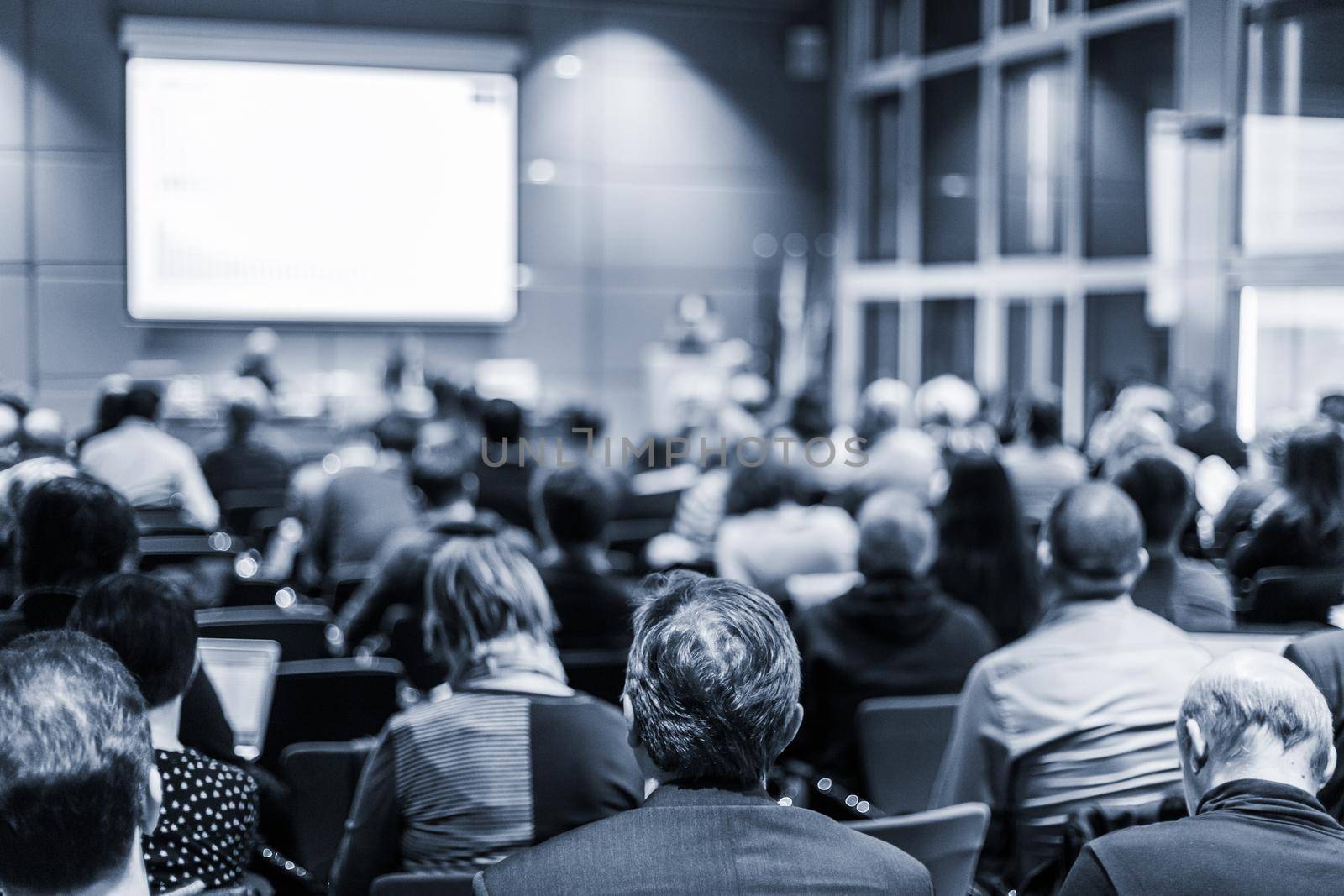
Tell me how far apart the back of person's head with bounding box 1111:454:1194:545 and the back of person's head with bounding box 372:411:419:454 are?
126 inches

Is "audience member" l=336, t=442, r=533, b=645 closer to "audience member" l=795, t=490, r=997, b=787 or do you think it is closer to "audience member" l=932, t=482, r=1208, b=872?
"audience member" l=795, t=490, r=997, b=787

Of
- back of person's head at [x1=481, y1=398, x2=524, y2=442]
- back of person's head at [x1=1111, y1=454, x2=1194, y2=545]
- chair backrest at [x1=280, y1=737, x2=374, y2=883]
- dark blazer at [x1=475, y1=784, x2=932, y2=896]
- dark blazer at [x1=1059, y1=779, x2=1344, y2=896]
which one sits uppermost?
back of person's head at [x1=481, y1=398, x2=524, y2=442]

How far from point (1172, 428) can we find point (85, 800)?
6.57 meters

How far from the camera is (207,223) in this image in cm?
994

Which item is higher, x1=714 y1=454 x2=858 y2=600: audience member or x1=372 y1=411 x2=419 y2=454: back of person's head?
x1=372 y1=411 x2=419 y2=454: back of person's head

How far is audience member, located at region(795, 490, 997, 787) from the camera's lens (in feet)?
11.6

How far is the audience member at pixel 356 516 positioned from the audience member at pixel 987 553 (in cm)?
227

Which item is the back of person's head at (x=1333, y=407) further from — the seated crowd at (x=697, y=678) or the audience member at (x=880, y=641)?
the audience member at (x=880, y=641)

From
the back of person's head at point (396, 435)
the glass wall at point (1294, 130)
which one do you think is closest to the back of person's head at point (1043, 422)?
the glass wall at point (1294, 130)

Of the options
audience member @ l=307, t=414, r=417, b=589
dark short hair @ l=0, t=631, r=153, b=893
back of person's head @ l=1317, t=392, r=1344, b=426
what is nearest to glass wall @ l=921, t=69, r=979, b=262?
back of person's head @ l=1317, t=392, r=1344, b=426

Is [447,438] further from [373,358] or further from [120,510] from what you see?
[373,358]

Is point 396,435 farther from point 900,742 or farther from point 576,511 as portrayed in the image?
point 900,742

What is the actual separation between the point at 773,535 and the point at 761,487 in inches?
6.9

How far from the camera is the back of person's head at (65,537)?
3020 millimetres
